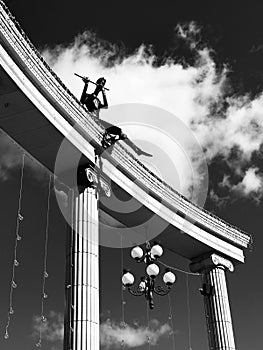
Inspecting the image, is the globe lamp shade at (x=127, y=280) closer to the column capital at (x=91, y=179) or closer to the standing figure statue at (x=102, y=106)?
the column capital at (x=91, y=179)

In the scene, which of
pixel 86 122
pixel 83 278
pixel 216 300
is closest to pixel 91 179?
pixel 86 122

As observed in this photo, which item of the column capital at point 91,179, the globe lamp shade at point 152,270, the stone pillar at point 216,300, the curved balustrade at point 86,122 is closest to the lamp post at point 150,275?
the globe lamp shade at point 152,270

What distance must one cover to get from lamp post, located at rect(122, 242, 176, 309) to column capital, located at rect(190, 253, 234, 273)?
31.6 ft

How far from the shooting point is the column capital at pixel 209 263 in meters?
32.0

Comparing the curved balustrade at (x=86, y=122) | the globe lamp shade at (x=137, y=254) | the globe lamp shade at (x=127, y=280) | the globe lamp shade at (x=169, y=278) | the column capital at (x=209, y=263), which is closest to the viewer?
the curved balustrade at (x=86, y=122)

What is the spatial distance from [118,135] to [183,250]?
34.0ft

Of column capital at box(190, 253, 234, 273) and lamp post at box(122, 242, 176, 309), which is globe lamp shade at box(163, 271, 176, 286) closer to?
lamp post at box(122, 242, 176, 309)

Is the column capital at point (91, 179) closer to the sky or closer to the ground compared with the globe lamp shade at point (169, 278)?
closer to the sky

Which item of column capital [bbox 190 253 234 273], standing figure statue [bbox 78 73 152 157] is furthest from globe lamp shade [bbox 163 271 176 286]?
column capital [bbox 190 253 234 273]

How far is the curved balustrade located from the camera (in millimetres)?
20019

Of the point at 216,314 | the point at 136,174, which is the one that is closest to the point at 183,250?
the point at 216,314

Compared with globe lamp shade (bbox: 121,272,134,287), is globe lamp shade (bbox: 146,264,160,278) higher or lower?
higher

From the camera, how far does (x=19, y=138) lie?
22.6m

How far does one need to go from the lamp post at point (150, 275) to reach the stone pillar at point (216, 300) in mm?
8696
